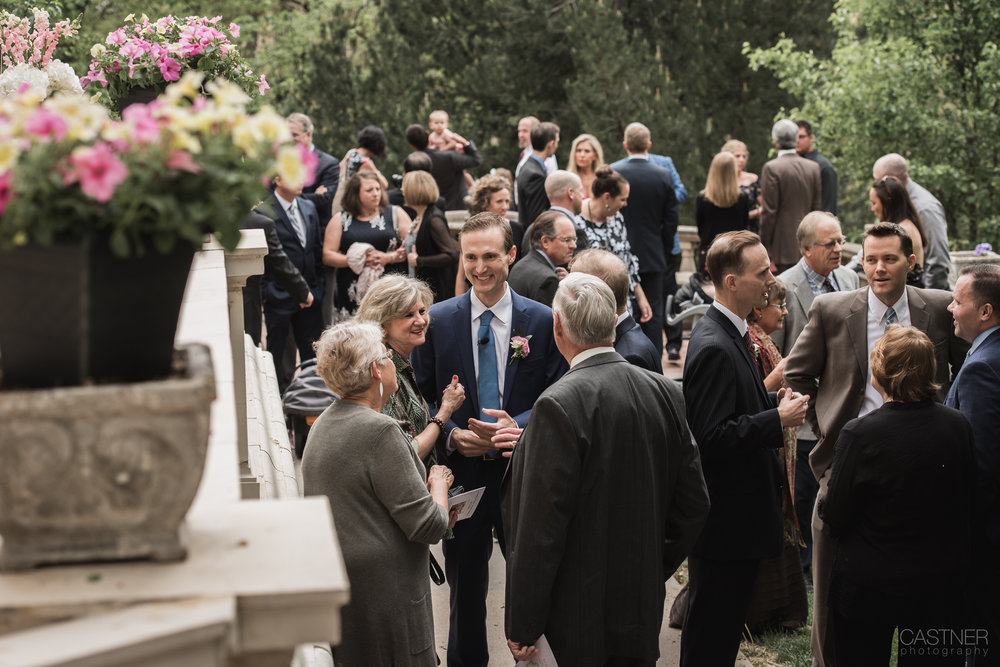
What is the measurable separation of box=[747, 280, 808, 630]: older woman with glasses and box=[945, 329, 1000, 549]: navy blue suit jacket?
0.93 metres

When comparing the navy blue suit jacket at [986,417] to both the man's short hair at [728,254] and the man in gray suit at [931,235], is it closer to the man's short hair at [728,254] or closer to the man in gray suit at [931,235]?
the man's short hair at [728,254]

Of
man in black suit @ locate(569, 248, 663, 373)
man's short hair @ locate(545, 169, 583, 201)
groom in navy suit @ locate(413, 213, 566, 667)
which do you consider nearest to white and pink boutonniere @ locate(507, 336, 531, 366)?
groom in navy suit @ locate(413, 213, 566, 667)

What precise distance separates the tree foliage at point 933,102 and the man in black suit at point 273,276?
7874 millimetres

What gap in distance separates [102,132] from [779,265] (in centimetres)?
988

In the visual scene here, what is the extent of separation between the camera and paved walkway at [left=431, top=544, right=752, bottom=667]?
5324 millimetres

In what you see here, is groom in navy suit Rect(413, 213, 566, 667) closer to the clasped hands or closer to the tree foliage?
the clasped hands


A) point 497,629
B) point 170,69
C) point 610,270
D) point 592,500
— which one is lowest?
point 497,629

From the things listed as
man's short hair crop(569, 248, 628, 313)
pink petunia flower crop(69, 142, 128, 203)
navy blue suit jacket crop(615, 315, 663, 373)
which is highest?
pink petunia flower crop(69, 142, 128, 203)

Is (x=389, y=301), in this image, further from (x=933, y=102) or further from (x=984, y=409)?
(x=933, y=102)

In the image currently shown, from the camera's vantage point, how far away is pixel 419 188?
27.9 feet

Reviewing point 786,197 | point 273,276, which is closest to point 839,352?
point 273,276

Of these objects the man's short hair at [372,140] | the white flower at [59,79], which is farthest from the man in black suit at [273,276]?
the white flower at [59,79]

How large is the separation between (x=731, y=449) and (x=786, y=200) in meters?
6.96

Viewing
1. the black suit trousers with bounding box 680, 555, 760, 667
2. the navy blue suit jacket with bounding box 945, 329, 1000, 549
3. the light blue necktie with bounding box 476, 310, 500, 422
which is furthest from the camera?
the light blue necktie with bounding box 476, 310, 500, 422
